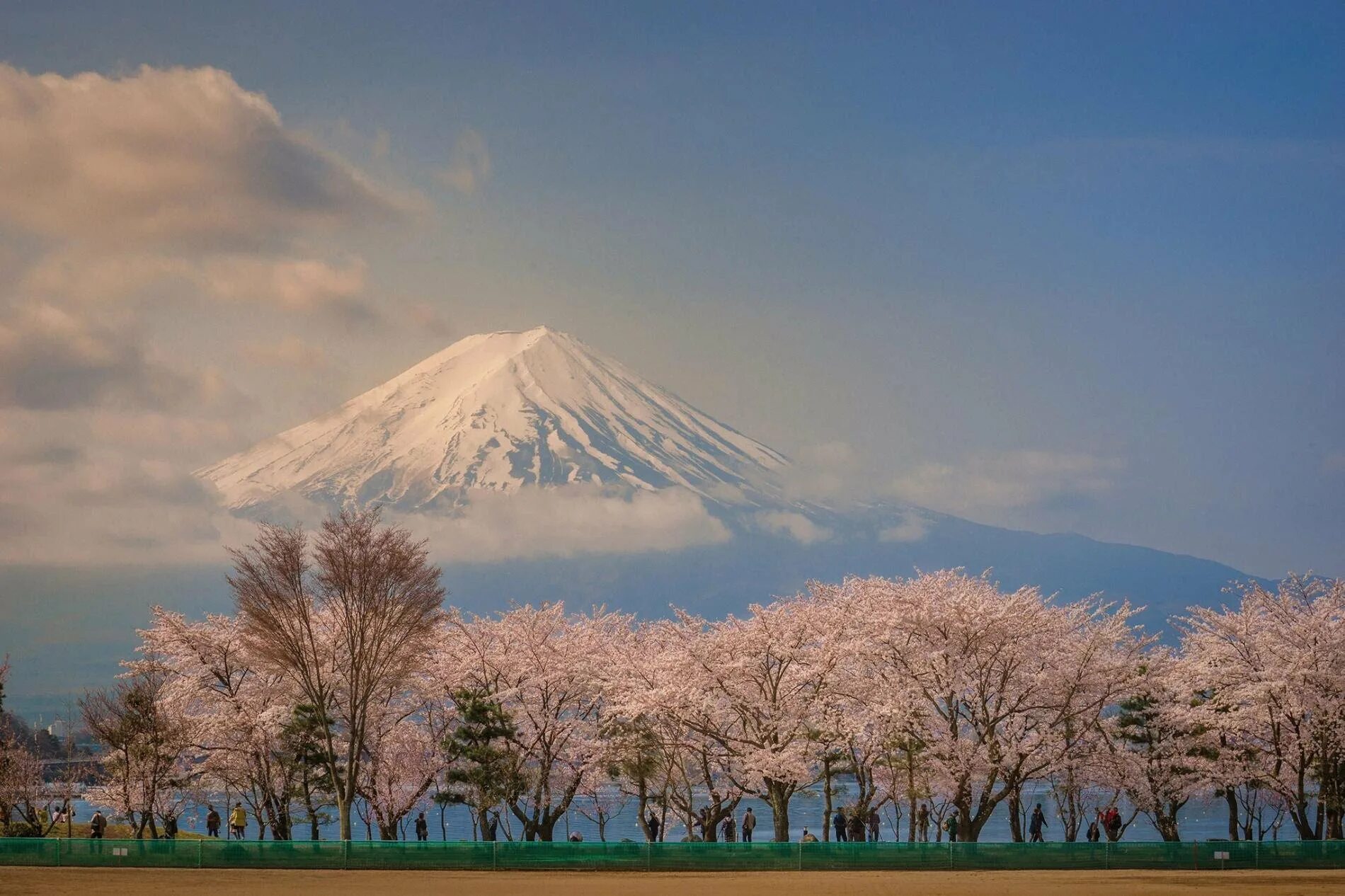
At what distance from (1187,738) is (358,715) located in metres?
25.2

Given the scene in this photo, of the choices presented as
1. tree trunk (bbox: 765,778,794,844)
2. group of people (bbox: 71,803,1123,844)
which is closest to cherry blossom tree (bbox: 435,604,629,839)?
group of people (bbox: 71,803,1123,844)

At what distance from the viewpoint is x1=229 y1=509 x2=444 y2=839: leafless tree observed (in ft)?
126

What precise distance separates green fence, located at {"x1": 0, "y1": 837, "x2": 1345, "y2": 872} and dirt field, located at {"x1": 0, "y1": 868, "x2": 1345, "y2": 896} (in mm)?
640

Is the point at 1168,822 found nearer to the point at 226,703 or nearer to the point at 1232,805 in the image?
the point at 1232,805

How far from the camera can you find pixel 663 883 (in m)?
30.8

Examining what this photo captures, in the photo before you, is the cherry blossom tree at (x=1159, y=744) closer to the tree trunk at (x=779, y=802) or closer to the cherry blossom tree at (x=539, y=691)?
the tree trunk at (x=779, y=802)

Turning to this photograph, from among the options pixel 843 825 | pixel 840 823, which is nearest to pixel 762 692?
pixel 840 823

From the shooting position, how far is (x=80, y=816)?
104m

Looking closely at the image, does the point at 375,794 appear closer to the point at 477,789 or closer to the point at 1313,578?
the point at 477,789

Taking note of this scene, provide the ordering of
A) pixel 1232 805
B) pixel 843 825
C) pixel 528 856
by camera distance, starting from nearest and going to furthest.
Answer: pixel 528 856, pixel 843 825, pixel 1232 805

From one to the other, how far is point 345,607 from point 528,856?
924 centimetres

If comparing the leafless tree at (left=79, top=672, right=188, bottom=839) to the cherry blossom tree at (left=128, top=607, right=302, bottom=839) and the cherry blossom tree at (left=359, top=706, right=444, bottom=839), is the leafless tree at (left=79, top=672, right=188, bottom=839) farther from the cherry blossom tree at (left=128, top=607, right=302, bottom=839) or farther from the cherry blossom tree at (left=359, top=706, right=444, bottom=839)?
the cherry blossom tree at (left=359, top=706, right=444, bottom=839)

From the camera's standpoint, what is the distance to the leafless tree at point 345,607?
126 feet

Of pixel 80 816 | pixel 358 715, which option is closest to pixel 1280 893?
pixel 358 715
